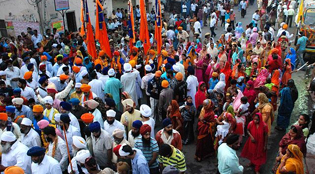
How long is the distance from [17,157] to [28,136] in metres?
0.48

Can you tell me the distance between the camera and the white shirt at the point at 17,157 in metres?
4.29

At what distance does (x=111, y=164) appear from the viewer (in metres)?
4.71

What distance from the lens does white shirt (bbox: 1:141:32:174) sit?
4.29 meters

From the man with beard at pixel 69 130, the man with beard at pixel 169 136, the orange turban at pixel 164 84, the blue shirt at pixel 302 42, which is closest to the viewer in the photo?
the man with beard at pixel 69 130

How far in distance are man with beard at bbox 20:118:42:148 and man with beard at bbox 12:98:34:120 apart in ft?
3.07

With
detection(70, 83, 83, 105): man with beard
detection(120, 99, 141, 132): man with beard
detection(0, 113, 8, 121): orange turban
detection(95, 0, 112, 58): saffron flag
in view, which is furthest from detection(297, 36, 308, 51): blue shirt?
detection(0, 113, 8, 121): orange turban

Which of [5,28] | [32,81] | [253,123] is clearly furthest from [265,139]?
[5,28]

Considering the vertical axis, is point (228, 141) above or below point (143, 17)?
below

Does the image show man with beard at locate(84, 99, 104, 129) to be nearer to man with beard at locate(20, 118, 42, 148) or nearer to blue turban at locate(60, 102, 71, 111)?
blue turban at locate(60, 102, 71, 111)

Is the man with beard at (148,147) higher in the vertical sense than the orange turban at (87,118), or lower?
lower

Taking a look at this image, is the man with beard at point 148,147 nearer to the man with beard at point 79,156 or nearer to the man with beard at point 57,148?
the man with beard at point 79,156

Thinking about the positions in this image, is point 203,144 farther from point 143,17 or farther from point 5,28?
point 5,28

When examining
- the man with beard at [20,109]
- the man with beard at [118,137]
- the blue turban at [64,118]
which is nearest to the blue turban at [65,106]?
the blue turban at [64,118]

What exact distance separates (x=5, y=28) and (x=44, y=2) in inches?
99.2
